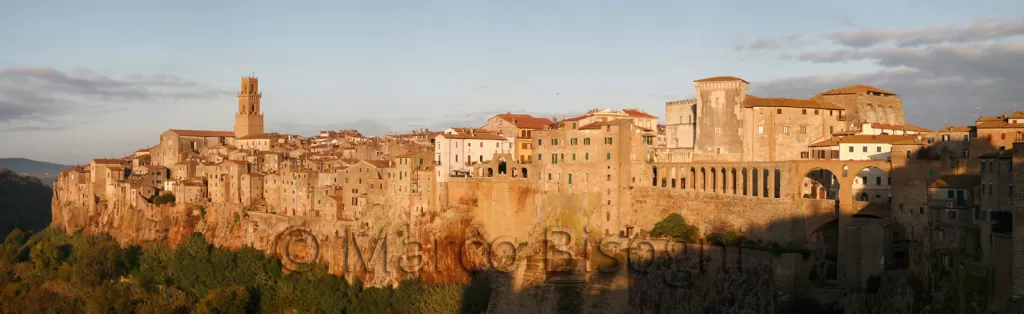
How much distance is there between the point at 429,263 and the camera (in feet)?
198

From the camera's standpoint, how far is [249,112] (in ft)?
310

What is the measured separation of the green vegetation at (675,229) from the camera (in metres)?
49.5

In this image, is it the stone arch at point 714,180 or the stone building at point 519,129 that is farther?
the stone building at point 519,129

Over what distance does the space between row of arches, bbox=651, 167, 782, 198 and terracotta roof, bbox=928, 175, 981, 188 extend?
278 inches

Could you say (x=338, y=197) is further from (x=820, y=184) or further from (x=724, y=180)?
(x=820, y=184)

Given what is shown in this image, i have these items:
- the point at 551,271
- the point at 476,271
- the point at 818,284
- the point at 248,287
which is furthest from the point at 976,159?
the point at 248,287

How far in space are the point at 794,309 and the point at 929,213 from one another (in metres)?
6.45

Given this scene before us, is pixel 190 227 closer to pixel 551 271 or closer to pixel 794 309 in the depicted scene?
pixel 551 271

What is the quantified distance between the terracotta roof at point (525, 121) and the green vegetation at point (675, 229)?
1561 cm

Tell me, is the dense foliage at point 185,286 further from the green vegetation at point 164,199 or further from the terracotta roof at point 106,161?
the terracotta roof at point 106,161

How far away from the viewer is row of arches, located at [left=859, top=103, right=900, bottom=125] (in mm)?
57188

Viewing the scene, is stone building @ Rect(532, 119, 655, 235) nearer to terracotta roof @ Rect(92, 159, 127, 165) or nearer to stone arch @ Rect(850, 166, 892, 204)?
stone arch @ Rect(850, 166, 892, 204)

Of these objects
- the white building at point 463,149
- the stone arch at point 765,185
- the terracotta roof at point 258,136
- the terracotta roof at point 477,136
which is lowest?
the stone arch at point 765,185

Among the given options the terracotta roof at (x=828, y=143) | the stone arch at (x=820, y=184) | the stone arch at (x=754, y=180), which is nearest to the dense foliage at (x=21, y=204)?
the stone arch at (x=754, y=180)
